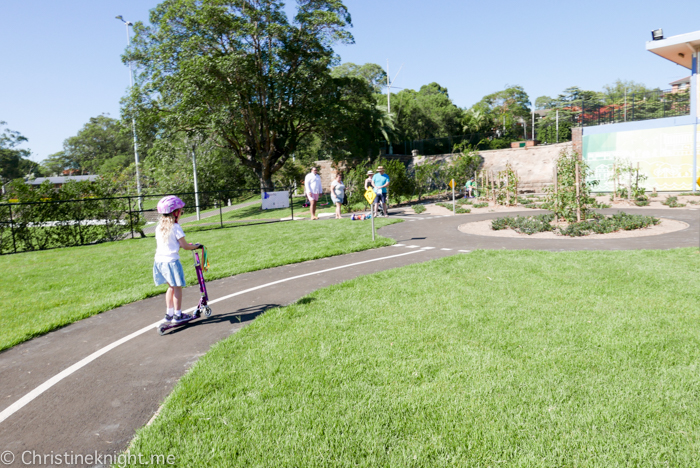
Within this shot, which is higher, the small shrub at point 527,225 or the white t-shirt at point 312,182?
the white t-shirt at point 312,182

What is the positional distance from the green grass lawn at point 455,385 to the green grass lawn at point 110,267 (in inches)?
119

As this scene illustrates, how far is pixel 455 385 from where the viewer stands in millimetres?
3453

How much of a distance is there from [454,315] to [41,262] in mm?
11123

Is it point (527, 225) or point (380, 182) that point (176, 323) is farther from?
point (380, 182)

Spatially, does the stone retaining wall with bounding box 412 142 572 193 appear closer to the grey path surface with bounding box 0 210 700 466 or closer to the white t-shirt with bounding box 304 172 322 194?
the white t-shirt with bounding box 304 172 322 194

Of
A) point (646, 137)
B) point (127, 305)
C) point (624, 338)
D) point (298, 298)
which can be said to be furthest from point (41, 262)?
point (646, 137)

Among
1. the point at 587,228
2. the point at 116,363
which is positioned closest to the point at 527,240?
the point at 587,228

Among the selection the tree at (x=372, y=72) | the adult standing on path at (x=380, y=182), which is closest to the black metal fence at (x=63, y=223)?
the adult standing on path at (x=380, y=182)

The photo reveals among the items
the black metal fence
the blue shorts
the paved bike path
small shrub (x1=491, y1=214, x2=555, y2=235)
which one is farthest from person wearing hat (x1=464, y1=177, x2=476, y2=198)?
the blue shorts

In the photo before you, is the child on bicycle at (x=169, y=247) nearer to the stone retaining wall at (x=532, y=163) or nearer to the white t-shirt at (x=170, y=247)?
the white t-shirt at (x=170, y=247)

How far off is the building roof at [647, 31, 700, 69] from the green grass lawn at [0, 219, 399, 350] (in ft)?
66.3

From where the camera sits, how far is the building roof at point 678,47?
74.0 ft

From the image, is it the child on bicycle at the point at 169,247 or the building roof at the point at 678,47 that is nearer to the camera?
the child on bicycle at the point at 169,247

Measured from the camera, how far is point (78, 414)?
345 cm
